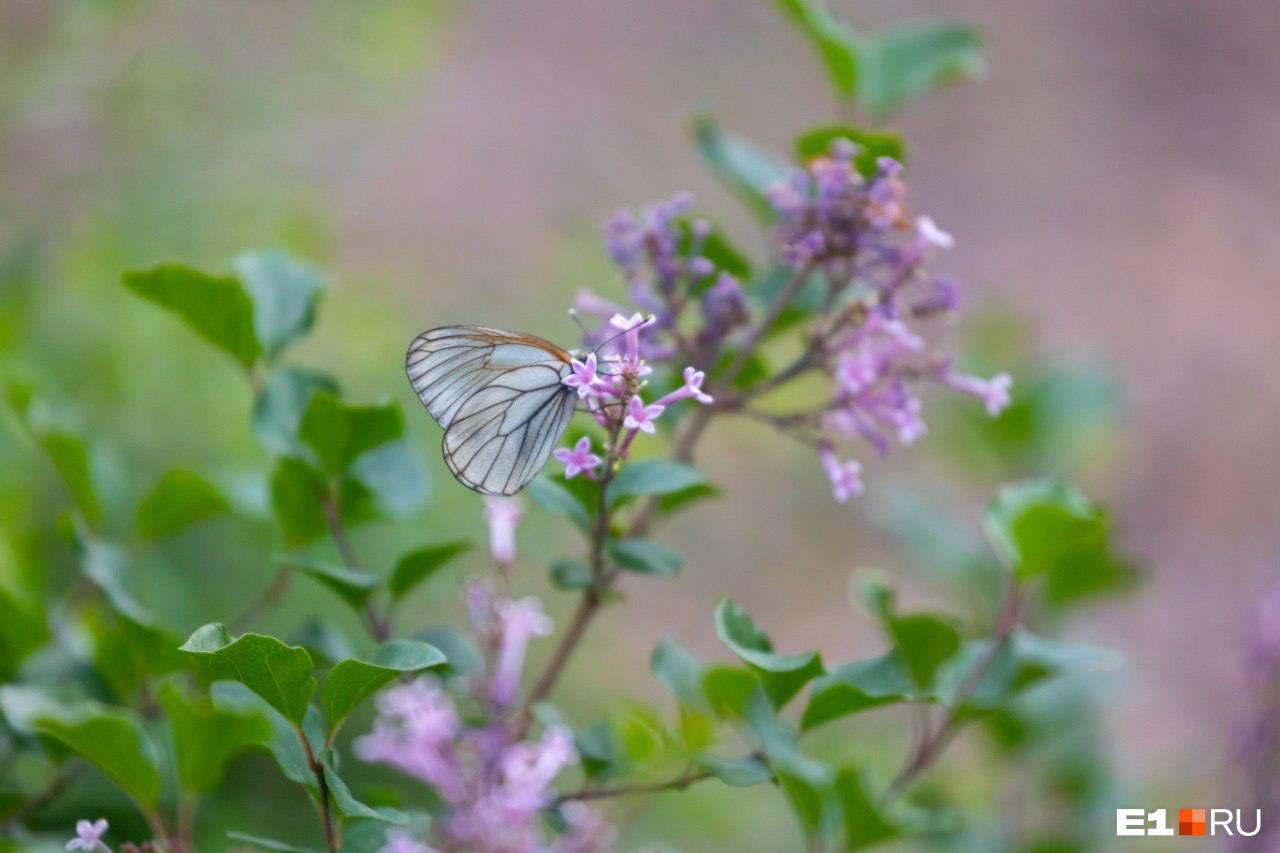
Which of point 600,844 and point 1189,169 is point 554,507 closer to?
point 600,844

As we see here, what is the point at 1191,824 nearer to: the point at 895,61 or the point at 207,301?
the point at 895,61

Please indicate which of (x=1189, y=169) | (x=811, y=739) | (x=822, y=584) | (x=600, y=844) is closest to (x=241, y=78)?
(x=811, y=739)

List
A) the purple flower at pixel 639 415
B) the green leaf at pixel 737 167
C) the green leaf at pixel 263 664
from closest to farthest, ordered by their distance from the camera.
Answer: the green leaf at pixel 263 664 → the purple flower at pixel 639 415 → the green leaf at pixel 737 167

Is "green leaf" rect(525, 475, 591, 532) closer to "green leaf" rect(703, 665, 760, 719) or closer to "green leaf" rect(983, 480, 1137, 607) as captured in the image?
"green leaf" rect(703, 665, 760, 719)

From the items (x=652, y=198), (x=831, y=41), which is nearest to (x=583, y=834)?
(x=831, y=41)

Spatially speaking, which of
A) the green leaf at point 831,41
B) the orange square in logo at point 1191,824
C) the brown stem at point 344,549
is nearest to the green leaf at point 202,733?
the brown stem at point 344,549

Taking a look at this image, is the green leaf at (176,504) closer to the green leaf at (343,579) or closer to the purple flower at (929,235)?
the green leaf at (343,579)
